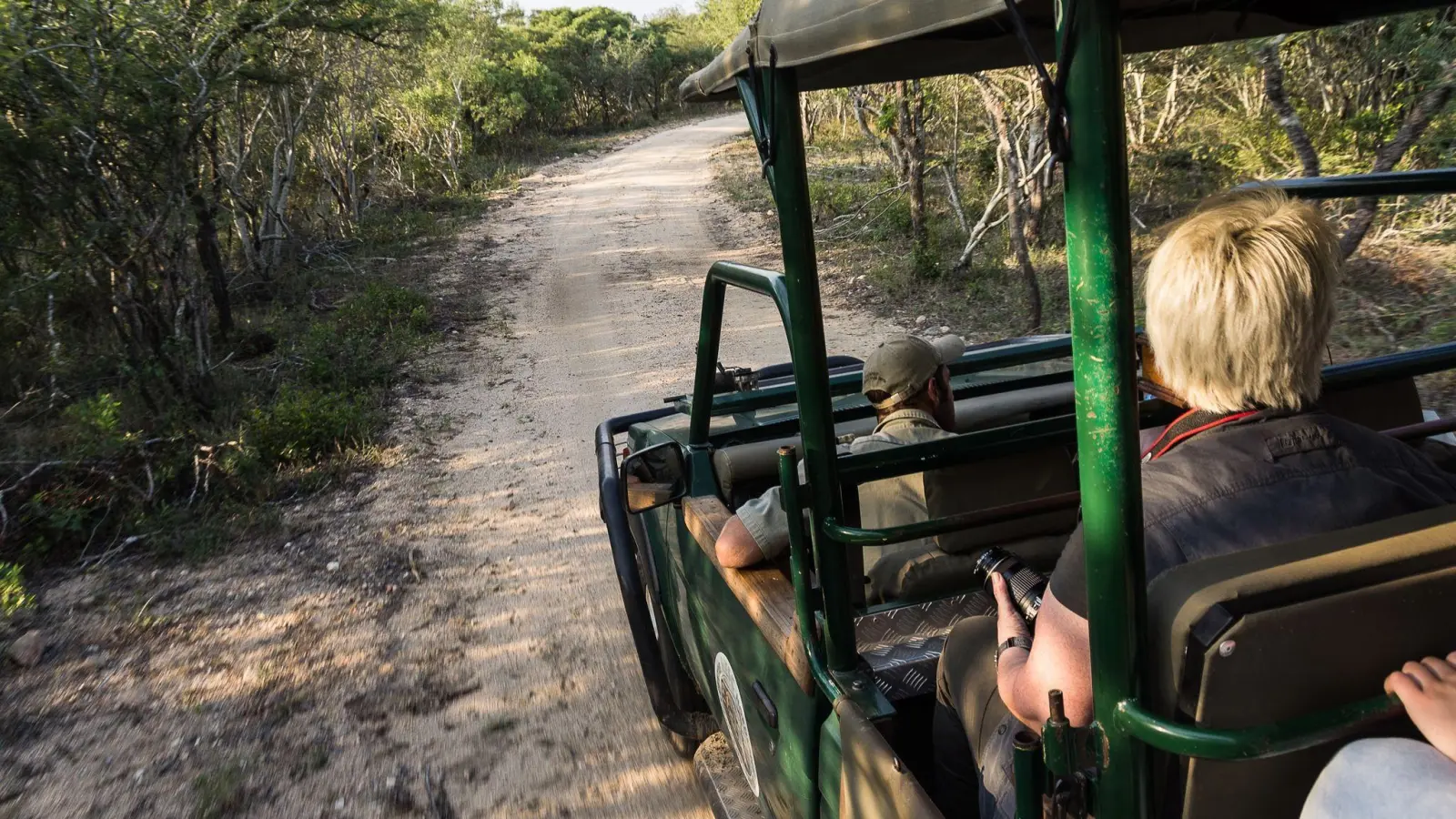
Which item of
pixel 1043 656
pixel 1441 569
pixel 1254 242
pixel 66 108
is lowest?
pixel 1043 656

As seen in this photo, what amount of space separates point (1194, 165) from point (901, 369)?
8977 millimetres

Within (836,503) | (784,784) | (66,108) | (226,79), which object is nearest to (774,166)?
(836,503)

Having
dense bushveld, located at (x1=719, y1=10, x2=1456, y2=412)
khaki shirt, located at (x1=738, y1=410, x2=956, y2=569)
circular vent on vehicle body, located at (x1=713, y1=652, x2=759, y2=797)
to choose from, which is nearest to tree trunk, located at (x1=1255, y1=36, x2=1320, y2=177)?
dense bushveld, located at (x1=719, y1=10, x2=1456, y2=412)

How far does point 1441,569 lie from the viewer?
1112mm

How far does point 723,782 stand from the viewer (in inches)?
105

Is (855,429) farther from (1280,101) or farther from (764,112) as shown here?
(1280,101)

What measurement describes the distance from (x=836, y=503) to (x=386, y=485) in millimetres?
4843

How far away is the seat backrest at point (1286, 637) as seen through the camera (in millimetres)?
1058

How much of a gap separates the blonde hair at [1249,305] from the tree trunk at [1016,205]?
261 inches

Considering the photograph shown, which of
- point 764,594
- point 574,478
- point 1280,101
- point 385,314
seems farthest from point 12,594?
point 1280,101

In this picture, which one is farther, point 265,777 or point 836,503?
point 265,777

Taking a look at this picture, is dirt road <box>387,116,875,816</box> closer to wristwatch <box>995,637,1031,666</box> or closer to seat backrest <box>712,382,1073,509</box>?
seat backrest <box>712,382,1073,509</box>

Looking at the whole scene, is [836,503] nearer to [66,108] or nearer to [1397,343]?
[1397,343]

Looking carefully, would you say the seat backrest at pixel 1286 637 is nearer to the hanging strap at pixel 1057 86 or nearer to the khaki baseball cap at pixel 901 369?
the hanging strap at pixel 1057 86
